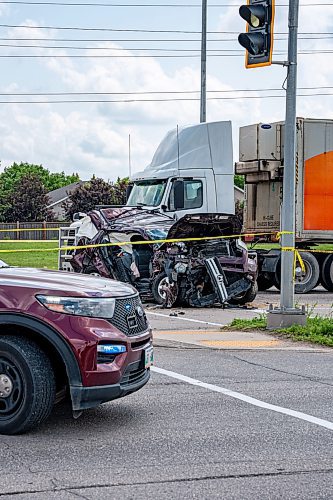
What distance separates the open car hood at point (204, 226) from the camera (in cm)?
1719

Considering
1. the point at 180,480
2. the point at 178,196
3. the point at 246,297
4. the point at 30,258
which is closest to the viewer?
the point at 180,480

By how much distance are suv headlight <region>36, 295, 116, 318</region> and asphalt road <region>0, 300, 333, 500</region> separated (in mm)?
955

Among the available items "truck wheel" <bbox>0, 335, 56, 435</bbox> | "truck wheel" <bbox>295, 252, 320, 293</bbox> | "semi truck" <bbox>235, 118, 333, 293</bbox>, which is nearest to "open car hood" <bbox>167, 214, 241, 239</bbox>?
"semi truck" <bbox>235, 118, 333, 293</bbox>

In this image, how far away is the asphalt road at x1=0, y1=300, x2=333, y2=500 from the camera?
5.32 metres

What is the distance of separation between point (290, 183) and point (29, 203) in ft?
212

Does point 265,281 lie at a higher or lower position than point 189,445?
higher

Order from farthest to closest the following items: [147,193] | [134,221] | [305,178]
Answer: [305,178] < [147,193] < [134,221]

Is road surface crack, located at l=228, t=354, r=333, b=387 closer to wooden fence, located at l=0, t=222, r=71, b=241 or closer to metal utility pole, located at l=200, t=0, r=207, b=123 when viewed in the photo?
metal utility pole, located at l=200, t=0, r=207, b=123

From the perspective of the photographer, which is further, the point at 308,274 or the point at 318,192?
the point at 308,274

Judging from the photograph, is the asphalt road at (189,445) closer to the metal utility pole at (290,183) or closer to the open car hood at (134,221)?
the metal utility pole at (290,183)

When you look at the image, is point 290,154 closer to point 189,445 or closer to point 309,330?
point 309,330

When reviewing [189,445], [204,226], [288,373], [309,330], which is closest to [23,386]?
[189,445]

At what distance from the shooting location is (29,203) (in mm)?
75562

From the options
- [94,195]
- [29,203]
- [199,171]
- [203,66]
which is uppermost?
[203,66]
